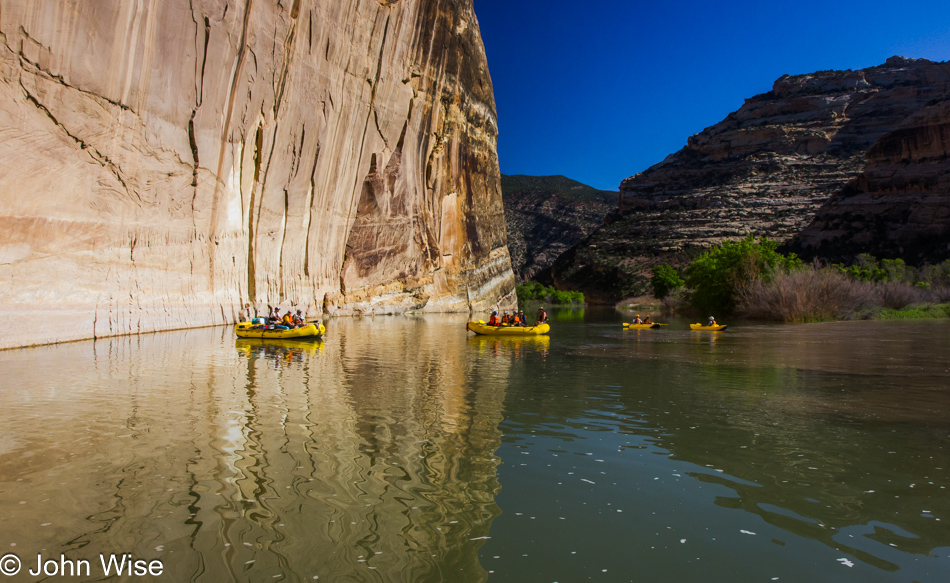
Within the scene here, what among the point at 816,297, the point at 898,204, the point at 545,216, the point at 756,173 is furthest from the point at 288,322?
the point at 545,216

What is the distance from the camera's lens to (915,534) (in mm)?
4680

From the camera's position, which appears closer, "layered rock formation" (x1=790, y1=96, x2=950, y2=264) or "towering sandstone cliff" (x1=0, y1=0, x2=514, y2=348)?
"towering sandstone cliff" (x1=0, y1=0, x2=514, y2=348)

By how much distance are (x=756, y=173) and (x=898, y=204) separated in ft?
98.6

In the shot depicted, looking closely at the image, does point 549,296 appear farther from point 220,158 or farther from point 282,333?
point 282,333

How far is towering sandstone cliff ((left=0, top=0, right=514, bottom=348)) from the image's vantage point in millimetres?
17328

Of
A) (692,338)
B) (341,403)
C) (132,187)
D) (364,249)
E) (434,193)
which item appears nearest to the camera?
(341,403)

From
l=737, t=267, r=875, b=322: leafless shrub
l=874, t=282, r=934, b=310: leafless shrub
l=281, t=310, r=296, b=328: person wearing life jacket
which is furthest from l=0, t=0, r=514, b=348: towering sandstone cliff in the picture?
l=874, t=282, r=934, b=310: leafless shrub

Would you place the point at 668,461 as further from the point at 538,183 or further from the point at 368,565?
the point at 538,183

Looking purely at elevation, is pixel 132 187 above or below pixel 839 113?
below

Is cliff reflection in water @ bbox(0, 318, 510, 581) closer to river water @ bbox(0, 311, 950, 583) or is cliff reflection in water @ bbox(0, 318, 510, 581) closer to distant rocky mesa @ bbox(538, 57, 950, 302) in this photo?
river water @ bbox(0, 311, 950, 583)

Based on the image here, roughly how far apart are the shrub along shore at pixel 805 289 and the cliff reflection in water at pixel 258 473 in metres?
27.7

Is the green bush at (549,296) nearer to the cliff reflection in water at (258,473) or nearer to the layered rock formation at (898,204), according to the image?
the layered rock formation at (898,204)

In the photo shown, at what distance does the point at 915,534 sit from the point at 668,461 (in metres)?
2.30

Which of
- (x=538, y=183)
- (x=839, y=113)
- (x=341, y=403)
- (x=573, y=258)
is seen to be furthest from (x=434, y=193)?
(x=538, y=183)
